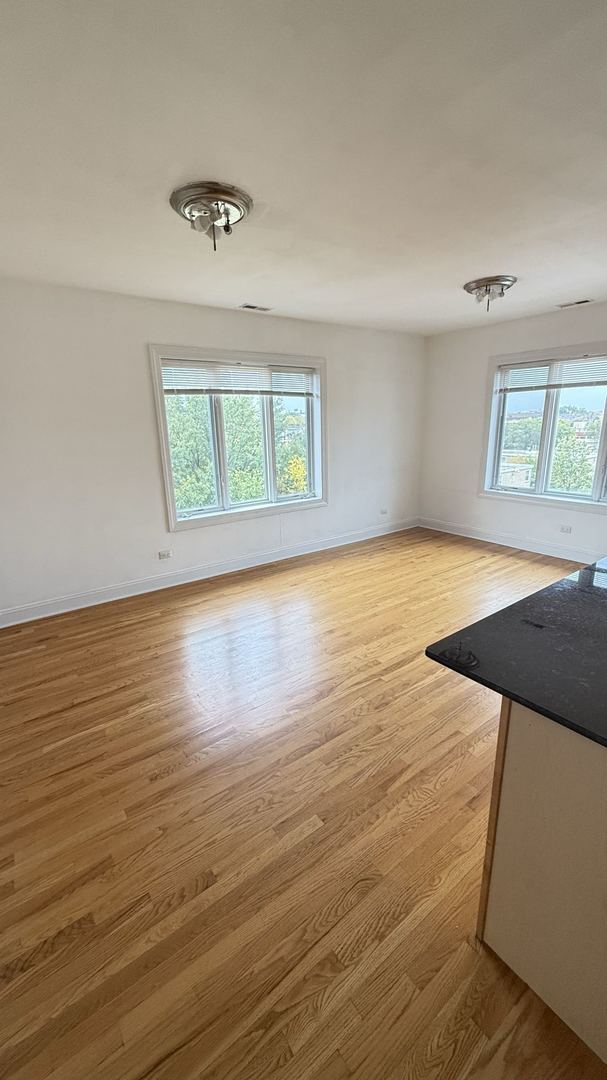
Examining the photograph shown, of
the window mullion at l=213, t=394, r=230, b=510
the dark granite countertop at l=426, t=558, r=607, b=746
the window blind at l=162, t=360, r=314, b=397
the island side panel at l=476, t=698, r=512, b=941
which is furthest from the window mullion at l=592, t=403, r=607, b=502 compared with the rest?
the island side panel at l=476, t=698, r=512, b=941

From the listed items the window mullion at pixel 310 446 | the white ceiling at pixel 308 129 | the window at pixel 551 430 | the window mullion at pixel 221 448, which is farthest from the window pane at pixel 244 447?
the window at pixel 551 430

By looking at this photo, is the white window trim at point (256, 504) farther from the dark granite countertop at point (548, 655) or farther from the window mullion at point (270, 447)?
the dark granite countertop at point (548, 655)

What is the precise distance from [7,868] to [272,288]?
368cm

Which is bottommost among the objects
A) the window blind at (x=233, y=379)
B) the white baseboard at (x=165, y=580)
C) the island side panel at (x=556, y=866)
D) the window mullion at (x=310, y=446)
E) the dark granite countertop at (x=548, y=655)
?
the white baseboard at (x=165, y=580)

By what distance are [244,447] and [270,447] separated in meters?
0.29

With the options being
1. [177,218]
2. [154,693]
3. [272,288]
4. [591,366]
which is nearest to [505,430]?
[591,366]

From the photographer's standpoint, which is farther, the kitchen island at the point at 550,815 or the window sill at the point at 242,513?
the window sill at the point at 242,513

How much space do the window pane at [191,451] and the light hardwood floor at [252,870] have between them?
1.68m

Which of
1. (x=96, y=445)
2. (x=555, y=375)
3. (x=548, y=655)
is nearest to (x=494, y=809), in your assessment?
(x=548, y=655)

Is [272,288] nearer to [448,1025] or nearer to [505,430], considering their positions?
[505,430]

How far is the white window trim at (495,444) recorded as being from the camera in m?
4.31

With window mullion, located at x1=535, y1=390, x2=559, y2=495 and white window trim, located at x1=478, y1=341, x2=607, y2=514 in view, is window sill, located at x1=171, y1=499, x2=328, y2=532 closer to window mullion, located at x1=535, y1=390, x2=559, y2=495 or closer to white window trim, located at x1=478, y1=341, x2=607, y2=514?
white window trim, located at x1=478, y1=341, x2=607, y2=514

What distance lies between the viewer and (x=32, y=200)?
1944 mm

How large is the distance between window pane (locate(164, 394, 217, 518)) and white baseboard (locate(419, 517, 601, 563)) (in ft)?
10.5
